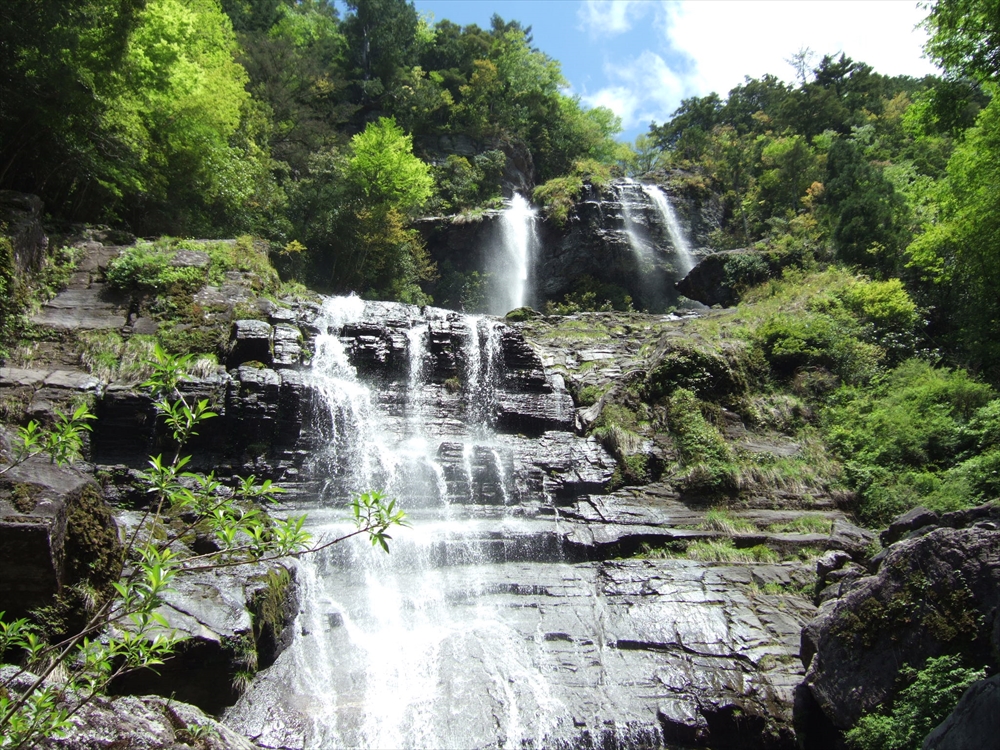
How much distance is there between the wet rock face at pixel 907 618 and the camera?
588cm

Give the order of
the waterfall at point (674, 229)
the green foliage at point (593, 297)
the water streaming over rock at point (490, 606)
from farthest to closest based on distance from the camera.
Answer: the waterfall at point (674, 229), the green foliage at point (593, 297), the water streaming over rock at point (490, 606)

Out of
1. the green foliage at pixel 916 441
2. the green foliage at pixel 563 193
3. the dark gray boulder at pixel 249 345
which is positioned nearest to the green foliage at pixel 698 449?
the green foliage at pixel 916 441

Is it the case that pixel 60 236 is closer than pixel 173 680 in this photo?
No

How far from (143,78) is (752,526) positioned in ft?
56.9

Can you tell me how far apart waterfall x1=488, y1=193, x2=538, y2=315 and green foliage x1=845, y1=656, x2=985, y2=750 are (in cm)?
2331

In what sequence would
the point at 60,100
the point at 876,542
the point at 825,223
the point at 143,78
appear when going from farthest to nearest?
the point at 825,223 → the point at 143,78 → the point at 60,100 → the point at 876,542

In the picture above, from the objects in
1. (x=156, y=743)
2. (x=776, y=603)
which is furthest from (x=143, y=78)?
(x=776, y=603)

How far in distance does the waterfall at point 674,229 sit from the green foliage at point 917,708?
2446 cm

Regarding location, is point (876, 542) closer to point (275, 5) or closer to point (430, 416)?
point (430, 416)

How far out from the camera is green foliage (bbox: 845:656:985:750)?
18.4 feet

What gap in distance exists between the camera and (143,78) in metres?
15.4

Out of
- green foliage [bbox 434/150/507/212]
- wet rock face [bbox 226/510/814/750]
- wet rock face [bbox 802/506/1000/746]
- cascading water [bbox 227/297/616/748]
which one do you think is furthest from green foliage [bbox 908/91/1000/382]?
green foliage [bbox 434/150/507/212]

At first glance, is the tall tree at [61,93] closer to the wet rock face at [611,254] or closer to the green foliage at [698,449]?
the green foliage at [698,449]

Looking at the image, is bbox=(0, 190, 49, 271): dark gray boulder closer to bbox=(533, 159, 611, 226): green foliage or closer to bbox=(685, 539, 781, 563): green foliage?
bbox=(685, 539, 781, 563): green foliage
